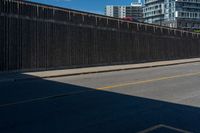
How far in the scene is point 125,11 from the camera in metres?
110

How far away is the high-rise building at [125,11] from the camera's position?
110781 mm

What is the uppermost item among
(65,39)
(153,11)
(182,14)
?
(153,11)

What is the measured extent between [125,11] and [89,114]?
343 ft

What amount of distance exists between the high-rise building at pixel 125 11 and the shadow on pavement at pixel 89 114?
99259mm

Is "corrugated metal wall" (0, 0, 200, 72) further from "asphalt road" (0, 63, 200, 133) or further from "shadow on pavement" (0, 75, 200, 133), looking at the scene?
"shadow on pavement" (0, 75, 200, 133)

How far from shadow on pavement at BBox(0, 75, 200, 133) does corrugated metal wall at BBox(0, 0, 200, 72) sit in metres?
9.09

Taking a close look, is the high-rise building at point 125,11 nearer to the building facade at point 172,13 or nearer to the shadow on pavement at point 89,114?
the building facade at point 172,13

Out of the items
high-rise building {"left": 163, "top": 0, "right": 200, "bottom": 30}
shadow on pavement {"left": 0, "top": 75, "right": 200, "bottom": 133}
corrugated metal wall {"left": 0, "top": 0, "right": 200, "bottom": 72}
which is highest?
high-rise building {"left": 163, "top": 0, "right": 200, "bottom": 30}

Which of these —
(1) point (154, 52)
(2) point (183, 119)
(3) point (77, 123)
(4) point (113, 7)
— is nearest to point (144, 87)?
(2) point (183, 119)

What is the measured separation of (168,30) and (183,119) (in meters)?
29.4

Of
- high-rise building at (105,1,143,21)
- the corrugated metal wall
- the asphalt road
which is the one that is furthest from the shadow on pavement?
high-rise building at (105,1,143,21)

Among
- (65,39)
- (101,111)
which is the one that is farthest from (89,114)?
(65,39)

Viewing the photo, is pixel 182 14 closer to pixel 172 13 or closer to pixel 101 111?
Result: pixel 172 13

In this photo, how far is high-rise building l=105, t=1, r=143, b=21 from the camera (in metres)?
111
